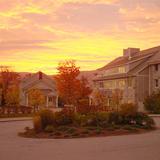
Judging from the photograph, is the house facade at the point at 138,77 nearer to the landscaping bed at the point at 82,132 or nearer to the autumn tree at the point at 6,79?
the autumn tree at the point at 6,79

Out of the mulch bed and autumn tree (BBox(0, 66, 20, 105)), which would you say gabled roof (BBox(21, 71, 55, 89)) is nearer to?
autumn tree (BBox(0, 66, 20, 105))

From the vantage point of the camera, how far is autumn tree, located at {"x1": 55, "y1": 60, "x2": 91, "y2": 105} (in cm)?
7369

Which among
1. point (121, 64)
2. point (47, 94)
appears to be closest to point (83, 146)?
point (121, 64)

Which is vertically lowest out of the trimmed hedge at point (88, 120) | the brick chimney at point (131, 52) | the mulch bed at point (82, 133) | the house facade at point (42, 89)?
the mulch bed at point (82, 133)

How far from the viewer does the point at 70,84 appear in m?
75.0

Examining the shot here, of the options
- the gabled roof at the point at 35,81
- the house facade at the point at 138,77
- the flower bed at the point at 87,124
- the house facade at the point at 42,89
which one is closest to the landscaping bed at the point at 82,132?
the flower bed at the point at 87,124

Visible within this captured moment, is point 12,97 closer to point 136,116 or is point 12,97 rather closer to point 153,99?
point 153,99

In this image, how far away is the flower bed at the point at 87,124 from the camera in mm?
23312

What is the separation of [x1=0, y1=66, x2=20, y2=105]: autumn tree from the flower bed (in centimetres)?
5555

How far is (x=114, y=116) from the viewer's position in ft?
88.4

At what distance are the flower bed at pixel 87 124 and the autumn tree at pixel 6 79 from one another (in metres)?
55.6

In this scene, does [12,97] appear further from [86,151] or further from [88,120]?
[86,151]

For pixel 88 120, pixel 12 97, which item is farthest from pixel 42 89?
pixel 88 120

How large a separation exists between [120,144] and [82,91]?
57.0 metres
